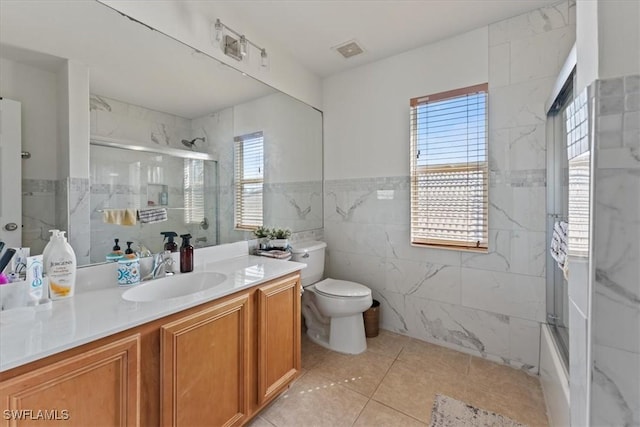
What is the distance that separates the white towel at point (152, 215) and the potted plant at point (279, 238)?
2.64ft

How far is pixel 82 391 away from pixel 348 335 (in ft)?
5.54

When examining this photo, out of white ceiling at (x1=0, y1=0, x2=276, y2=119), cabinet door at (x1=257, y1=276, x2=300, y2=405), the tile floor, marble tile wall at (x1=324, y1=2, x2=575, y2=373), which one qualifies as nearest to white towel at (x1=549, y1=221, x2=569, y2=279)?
marble tile wall at (x1=324, y1=2, x2=575, y2=373)

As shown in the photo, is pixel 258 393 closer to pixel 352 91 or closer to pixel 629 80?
pixel 629 80

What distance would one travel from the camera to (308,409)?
1556 millimetres

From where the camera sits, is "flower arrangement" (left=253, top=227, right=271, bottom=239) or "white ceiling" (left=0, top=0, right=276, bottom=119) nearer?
"white ceiling" (left=0, top=0, right=276, bottom=119)

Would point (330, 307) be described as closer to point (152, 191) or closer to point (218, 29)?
point (152, 191)

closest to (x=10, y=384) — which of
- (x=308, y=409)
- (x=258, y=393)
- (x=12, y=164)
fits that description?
(x=12, y=164)

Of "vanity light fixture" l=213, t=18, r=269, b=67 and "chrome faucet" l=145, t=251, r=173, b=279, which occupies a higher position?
"vanity light fixture" l=213, t=18, r=269, b=67

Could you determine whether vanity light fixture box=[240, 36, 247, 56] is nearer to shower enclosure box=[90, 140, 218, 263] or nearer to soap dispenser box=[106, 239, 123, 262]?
shower enclosure box=[90, 140, 218, 263]

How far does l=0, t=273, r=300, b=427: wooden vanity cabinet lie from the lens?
79cm

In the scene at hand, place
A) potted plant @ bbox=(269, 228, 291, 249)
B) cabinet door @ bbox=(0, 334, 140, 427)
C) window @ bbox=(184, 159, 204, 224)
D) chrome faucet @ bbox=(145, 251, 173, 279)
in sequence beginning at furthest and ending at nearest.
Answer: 1. potted plant @ bbox=(269, 228, 291, 249)
2. window @ bbox=(184, 159, 204, 224)
3. chrome faucet @ bbox=(145, 251, 173, 279)
4. cabinet door @ bbox=(0, 334, 140, 427)

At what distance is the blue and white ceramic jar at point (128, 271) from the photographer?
130 centimetres

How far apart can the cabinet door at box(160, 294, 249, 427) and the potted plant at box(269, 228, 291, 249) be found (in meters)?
0.82

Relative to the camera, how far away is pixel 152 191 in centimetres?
151
